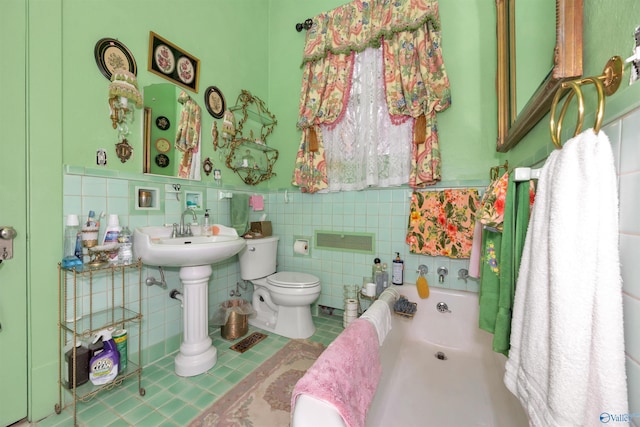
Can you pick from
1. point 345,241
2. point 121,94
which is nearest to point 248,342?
point 345,241

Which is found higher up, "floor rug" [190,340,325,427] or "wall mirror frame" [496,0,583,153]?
"wall mirror frame" [496,0,583,153]

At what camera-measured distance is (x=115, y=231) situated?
4.35 feet

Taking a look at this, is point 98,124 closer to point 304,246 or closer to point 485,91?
point 304,246

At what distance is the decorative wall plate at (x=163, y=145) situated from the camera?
1.62 metres

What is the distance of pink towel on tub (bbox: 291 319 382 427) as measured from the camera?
689mm

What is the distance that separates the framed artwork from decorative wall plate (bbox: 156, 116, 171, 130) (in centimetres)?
29

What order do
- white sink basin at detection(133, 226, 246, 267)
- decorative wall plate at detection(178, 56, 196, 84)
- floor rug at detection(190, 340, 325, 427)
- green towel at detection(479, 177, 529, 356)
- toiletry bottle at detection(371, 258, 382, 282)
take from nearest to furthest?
green towel at detection(479, 177, 529, 356)
floor rug at detection(190, 340, 325, 427)
white sink basin at detection(133, 226, 246, 267)
decorative wall plate at detection(178, 56, 196, 84)
toiletry bottle at detection(371, 258, 382, 282)

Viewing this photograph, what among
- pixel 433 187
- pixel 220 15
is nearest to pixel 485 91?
pixel 433 187

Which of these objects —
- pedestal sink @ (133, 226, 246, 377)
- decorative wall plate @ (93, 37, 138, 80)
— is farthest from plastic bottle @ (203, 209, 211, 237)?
decorative wall plate @ (93, 37, 138, 80)

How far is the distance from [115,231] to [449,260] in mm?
2115

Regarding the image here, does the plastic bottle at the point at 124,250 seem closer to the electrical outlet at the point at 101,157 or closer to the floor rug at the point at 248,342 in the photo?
the electrical outlet at the point at 101,157

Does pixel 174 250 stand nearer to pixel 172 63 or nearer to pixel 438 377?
pixel 172 63

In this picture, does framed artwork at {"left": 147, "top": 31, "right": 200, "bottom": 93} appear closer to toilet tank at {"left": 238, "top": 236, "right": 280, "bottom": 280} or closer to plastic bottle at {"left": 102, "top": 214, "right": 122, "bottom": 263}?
plastic bottle at {"left": 102, "top": 214, "right": 122, "bottom": 263}

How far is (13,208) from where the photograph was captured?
1095mm
